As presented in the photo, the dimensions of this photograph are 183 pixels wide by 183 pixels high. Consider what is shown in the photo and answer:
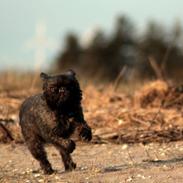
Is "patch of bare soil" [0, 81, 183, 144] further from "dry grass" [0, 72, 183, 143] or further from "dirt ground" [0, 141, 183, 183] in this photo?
"dirt ground" [0, 141, 183, 183]

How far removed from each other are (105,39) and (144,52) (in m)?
4.06

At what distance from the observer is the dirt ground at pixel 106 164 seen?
8.58m

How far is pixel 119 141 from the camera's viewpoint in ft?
37.2

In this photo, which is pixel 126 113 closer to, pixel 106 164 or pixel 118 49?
pixel 106 164

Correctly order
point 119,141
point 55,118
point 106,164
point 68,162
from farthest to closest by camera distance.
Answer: point 119,141
point 106,164
point 68,162
point 55,118

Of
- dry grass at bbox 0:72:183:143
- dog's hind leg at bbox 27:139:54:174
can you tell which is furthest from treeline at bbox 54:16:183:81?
dog's hind leg at bbox 27:139:54:174

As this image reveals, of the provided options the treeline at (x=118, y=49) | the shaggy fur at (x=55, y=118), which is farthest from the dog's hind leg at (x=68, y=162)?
the treeline at (x=118, y=49)

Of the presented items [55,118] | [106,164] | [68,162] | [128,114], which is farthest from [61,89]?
[128,114]

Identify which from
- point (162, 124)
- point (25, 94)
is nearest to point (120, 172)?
→ point (162, 124)

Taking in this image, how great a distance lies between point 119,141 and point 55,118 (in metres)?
2.84

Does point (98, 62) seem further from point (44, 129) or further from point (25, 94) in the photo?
point (44, 129)

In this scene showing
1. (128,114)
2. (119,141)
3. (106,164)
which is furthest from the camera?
(128,114)

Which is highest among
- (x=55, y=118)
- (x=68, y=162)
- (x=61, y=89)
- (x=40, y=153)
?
(x=61, y=89)

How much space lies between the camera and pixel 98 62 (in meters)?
51.2
